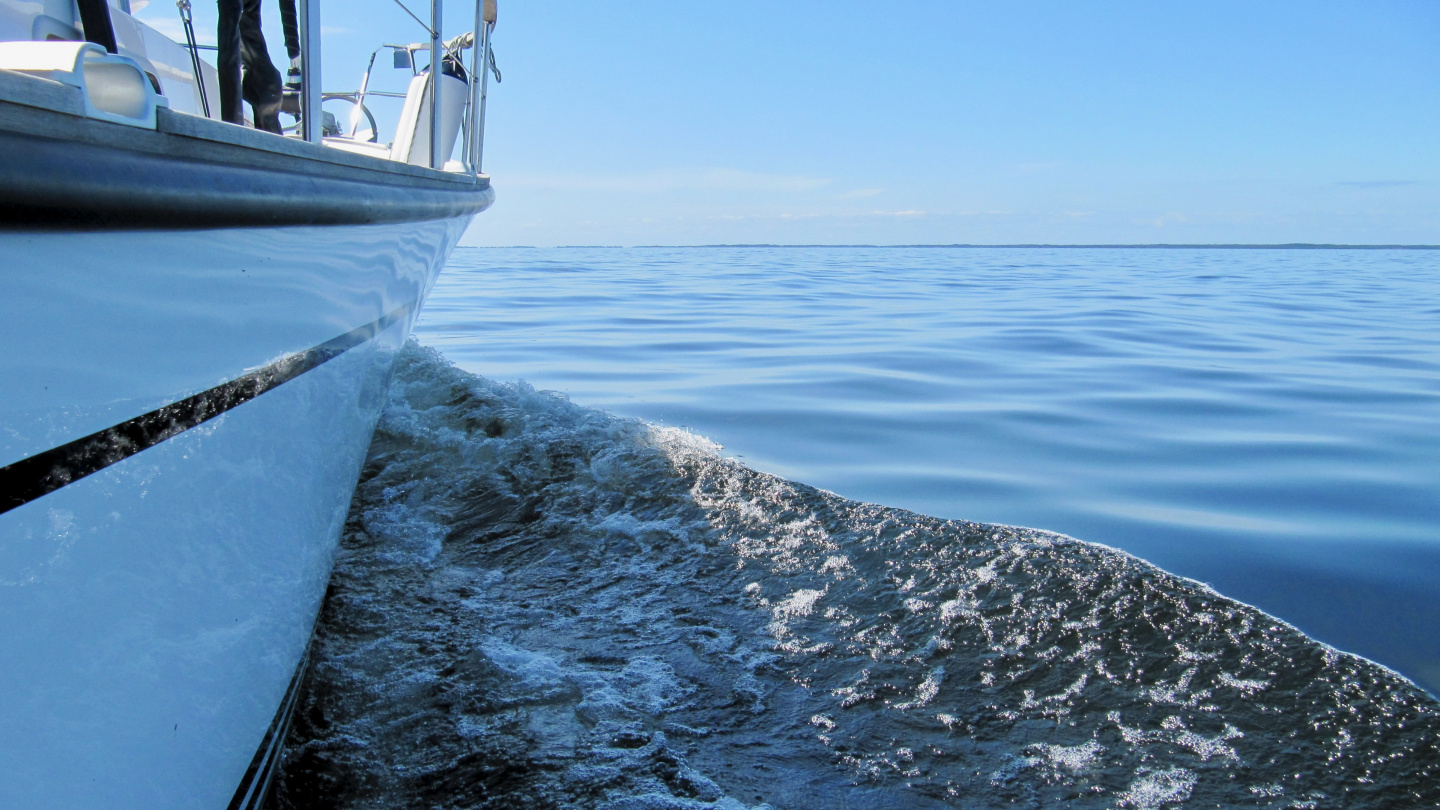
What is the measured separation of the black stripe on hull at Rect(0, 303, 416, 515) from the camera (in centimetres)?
77

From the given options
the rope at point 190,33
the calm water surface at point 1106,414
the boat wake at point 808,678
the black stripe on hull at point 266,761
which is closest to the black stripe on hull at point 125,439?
the black stripe on hull at point 266,761

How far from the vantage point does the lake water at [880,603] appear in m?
1.52

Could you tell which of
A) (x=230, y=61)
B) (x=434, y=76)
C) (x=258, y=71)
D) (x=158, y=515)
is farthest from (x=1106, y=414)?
(x=158, y=515)

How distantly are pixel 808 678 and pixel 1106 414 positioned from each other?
3.02 meters

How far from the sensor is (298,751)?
5.15 feet

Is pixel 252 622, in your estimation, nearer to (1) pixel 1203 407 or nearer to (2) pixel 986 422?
(2) pixel 986 422

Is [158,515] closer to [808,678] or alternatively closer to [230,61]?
[230,61]

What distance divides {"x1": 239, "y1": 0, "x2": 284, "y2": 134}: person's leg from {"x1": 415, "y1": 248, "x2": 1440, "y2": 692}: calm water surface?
6.59ft

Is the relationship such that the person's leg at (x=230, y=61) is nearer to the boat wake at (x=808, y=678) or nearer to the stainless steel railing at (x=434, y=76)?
the stainless steel railing at (x=434, y=76)

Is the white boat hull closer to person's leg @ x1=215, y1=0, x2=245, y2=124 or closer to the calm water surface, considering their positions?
person's leg @ x1=215, y1=0, x2=245, y2=124

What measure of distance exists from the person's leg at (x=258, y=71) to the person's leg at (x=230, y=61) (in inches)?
13.1

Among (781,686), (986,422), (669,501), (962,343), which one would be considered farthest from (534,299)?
(781,686)

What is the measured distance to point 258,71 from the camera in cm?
191

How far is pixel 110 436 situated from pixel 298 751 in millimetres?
912
